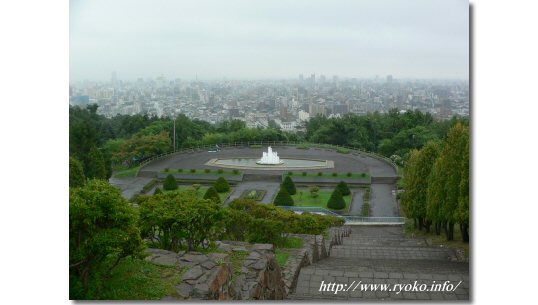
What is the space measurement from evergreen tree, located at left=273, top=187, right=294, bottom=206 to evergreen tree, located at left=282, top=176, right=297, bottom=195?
7cm

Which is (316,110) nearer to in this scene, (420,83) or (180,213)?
(420,83)

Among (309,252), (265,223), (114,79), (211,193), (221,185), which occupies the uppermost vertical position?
(114,79)

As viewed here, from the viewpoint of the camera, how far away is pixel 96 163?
36.6ft

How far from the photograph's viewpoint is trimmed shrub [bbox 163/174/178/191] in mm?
11867

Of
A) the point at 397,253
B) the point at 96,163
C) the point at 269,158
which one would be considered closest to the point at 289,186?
the point at 269,158

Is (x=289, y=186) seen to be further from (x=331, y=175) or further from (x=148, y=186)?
(x=148, y=186)

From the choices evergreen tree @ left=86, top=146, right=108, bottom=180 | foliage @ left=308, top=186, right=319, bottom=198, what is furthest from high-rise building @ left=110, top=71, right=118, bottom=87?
foliage @ left=308, top=186, right=319, bottom=198

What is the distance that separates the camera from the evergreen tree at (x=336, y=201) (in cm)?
1313

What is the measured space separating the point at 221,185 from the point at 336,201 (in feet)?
9.20

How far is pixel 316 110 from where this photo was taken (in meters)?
Answer: 12.3

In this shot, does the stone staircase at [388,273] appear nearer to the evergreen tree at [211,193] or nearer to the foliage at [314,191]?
the foliage at [314,191]

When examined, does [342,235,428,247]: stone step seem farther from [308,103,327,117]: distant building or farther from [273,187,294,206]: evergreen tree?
[308,103,327,117]: distant building
